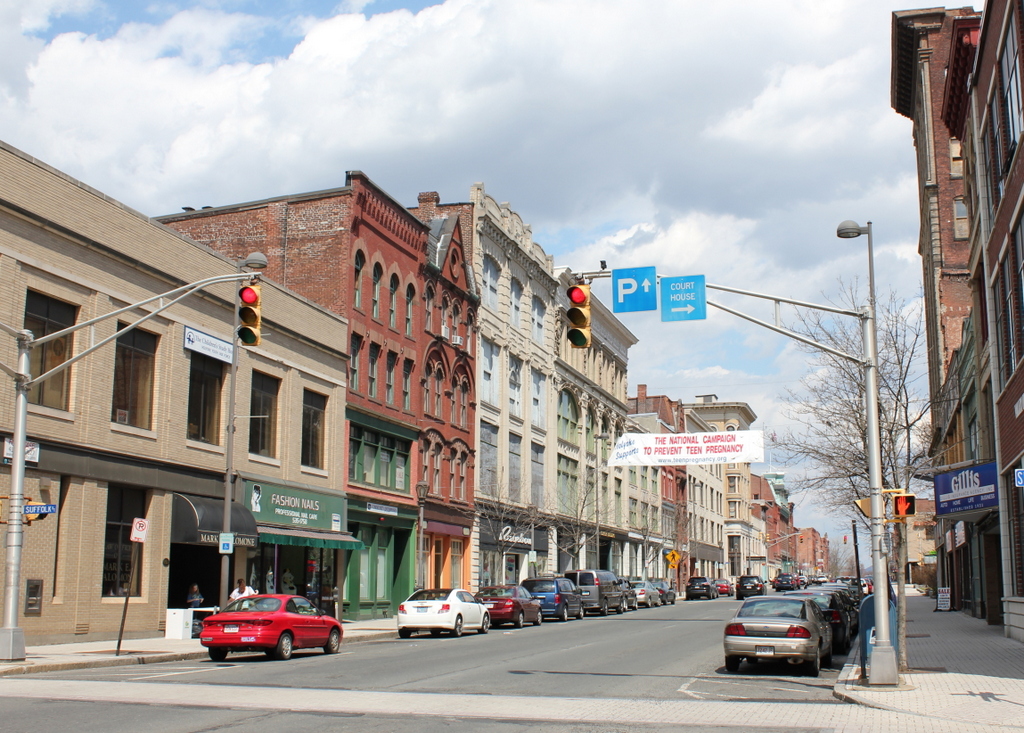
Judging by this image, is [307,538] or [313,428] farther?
[313,428]

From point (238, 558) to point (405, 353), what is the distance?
13.1m

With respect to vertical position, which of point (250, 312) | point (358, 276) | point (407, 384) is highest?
point (358, 276)

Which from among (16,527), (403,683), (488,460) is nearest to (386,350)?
(488,460)

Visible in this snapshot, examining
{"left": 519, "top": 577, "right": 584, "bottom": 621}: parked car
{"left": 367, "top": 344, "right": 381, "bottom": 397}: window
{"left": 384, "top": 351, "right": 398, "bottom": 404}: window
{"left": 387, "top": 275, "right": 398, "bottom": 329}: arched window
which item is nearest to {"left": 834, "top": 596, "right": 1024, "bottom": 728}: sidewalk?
{"left": 519, "top": 577, "right": 584, "bottom": 621}: parked car

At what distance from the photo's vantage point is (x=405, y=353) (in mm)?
41938

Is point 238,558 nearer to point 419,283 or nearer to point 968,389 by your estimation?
point 419,283

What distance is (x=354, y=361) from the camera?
38719mm

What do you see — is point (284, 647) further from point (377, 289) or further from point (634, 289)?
point (377, 289)

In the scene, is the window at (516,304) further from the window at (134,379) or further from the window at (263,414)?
the window at (134,379)

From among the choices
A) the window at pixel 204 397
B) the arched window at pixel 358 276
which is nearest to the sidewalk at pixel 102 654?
the window at pixel 204 397

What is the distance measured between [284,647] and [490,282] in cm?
3267

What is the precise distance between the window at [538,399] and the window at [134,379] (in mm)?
30556

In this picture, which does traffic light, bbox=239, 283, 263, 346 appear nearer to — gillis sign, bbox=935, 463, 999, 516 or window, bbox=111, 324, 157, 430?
window, bbox=111, 324, 157, 430

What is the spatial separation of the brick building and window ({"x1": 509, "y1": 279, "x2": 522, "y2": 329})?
821 centimetres
